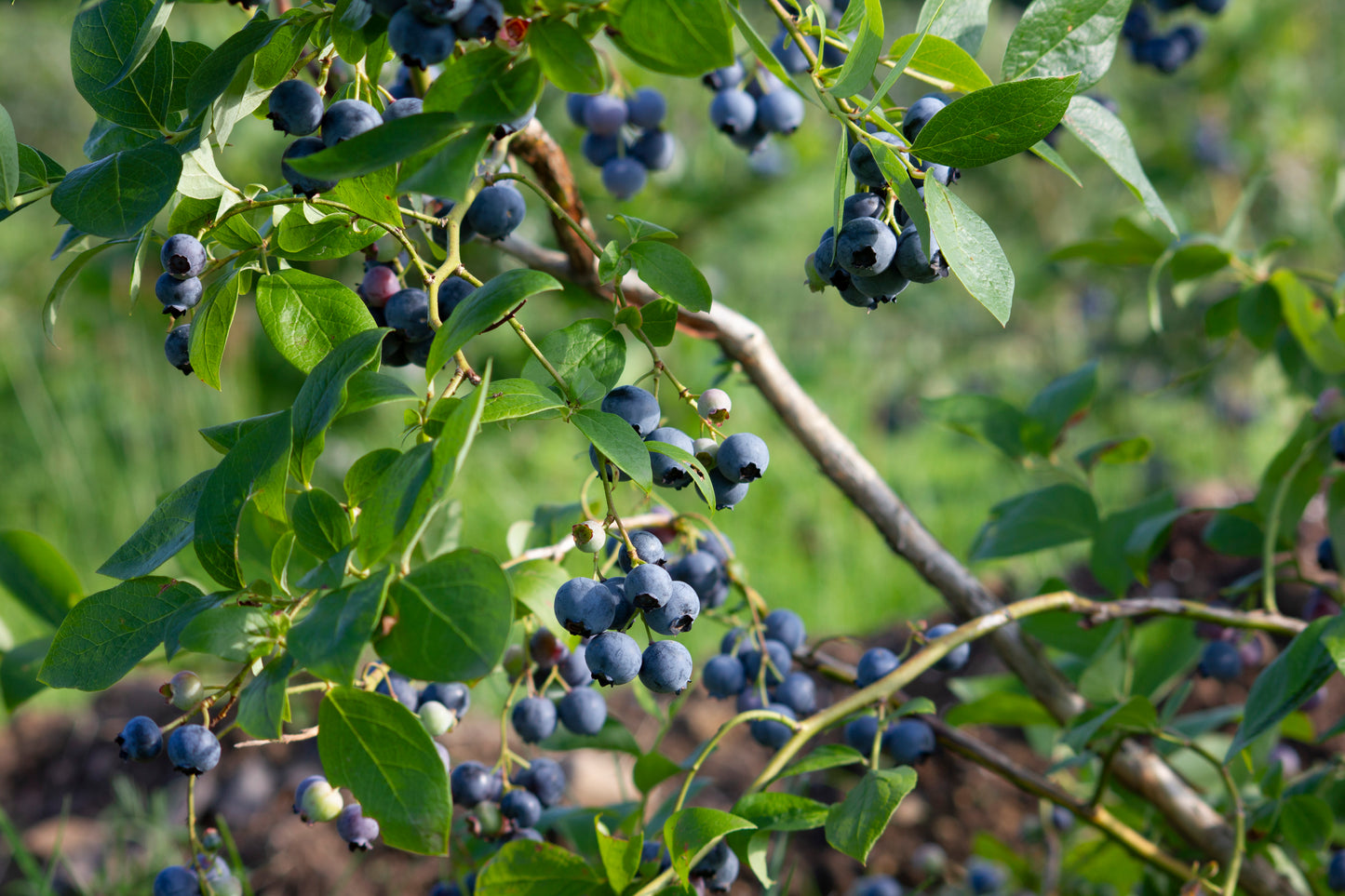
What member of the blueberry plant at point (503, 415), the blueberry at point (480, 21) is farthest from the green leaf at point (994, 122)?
the blueberry at point (480, 21)

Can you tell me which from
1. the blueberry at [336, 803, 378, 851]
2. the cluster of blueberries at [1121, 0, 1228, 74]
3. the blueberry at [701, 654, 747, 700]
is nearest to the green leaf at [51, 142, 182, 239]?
the blueberry at [336, 803, 378, 851]

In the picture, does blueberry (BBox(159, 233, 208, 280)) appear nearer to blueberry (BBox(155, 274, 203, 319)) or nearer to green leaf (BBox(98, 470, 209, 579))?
blueberry (BBox(155, 274, 203, 319))

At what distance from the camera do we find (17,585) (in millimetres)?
922

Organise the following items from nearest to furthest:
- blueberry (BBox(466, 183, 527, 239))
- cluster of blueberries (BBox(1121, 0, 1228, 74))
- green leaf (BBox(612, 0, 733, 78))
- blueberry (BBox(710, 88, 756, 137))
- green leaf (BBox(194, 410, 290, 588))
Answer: green leaf (BBox(612, 0, 733, 78)) < green leaf (BBox(194, 410, 290, 588)) < blueberry (BBox(466, 183, 527, 239)) < blueberry (BBox(710, 88, 756, 137)) < cluster of blueberries (BBox(1121, 0, 1228, 74))

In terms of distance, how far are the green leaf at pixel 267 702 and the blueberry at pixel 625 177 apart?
0.69m

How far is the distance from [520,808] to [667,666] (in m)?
0.31

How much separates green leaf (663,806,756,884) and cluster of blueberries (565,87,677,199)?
666mm

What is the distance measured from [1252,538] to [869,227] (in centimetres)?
77

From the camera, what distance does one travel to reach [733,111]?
3.26 ft

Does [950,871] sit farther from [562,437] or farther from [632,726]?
[562,437]

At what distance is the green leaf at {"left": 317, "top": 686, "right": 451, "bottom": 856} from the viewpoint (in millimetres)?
497

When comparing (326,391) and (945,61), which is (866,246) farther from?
(326,391)

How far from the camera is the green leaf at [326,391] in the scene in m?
0.52

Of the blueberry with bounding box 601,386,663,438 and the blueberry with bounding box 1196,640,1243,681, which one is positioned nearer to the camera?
the blueberry with bounding box 601,386,663,438
